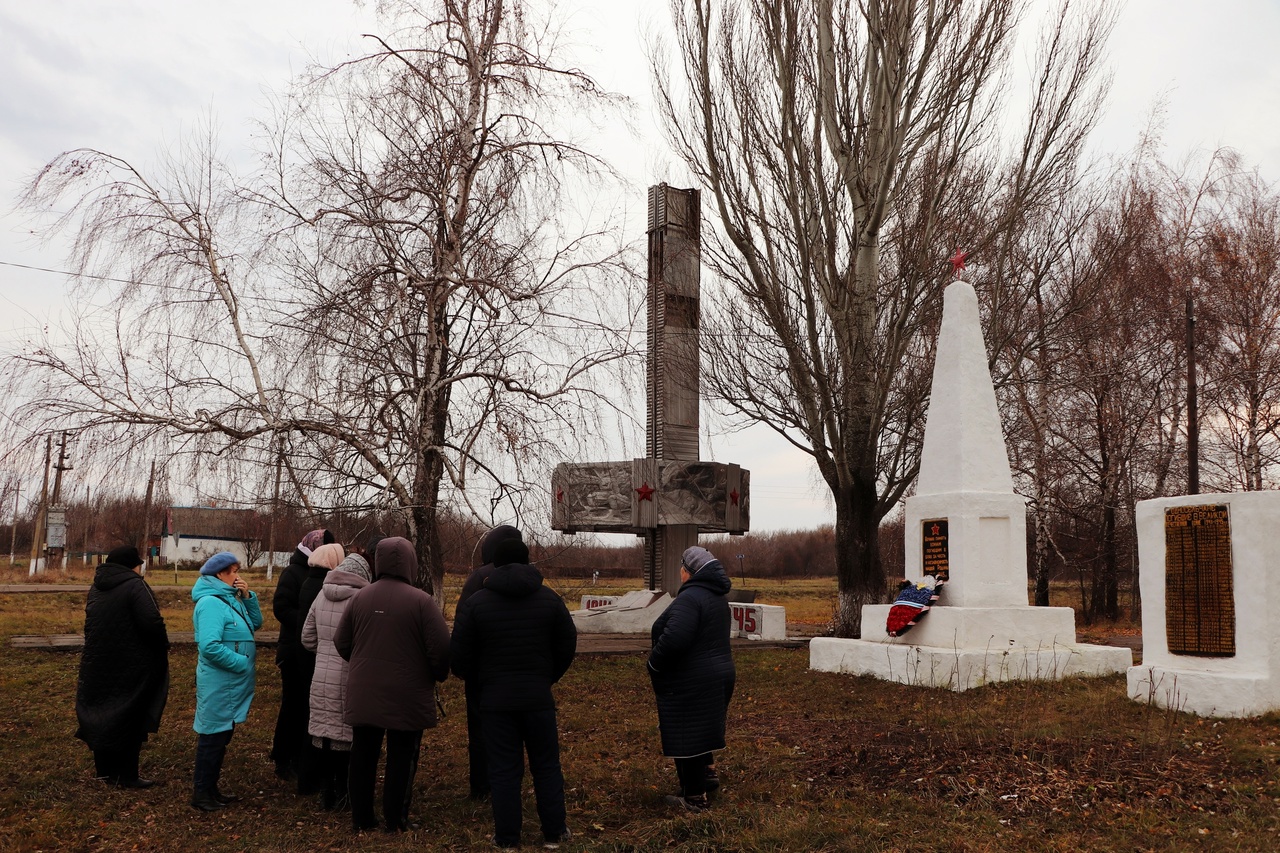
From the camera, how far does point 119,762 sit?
6.50 metres

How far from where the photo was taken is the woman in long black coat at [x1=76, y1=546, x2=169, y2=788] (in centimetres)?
645

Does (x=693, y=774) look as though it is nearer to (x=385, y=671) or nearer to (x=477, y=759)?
(x=477, y=759)

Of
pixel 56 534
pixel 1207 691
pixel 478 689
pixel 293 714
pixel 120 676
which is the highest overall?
pixel 56 534

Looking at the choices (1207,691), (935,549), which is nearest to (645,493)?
(935,549)

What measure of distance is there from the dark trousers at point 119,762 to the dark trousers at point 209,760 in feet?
2.41

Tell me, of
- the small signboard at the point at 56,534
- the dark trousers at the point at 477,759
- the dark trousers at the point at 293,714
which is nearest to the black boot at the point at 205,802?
the dark trousers at the point at 293,714

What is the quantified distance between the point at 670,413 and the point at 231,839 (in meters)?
11.6

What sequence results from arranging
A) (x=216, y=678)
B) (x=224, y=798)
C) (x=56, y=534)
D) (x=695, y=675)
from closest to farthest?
1. (x=695, y=675)
2. (x=216, y=678)
3. (x=224, y=798)
4. (x=56, y=534)

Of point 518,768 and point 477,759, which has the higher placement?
point 518,768

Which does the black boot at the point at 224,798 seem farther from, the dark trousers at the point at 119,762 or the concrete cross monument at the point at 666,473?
the concrete cross monument at the point at 666,473

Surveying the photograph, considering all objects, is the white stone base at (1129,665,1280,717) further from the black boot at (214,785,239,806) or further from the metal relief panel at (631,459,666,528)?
the metal relief panel at (631,459,666,528)

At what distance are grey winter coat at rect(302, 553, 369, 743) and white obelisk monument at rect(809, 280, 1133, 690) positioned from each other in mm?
6589

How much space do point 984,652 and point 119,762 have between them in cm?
811

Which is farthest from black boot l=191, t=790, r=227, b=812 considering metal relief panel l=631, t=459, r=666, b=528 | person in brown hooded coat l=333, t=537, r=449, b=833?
metal relief panel l=631, t=459, r=666, b=528
